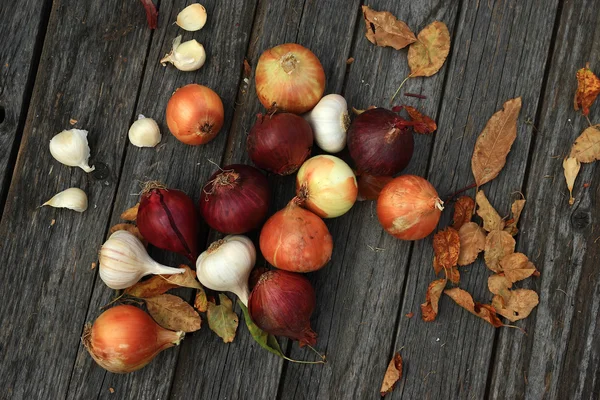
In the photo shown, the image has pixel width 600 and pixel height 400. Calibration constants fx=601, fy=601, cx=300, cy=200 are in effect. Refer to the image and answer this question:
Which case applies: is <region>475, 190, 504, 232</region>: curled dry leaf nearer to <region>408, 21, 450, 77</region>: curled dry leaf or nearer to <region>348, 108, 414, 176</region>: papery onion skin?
<region>348, 108, 414, 176</region>: papery onion skin

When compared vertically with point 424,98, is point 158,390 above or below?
below

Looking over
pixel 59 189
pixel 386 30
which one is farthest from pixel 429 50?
pixel 59 189

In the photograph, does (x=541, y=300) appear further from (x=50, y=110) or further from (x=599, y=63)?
(x=50, y=110)

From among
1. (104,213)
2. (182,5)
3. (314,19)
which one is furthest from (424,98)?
(104,213)

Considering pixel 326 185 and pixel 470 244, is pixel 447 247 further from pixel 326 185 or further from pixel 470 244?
pixel 326 185

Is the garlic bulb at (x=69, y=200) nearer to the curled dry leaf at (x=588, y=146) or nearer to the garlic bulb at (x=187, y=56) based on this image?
the garlic bulb at (x=187, y=56)

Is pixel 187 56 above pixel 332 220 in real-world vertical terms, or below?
above
